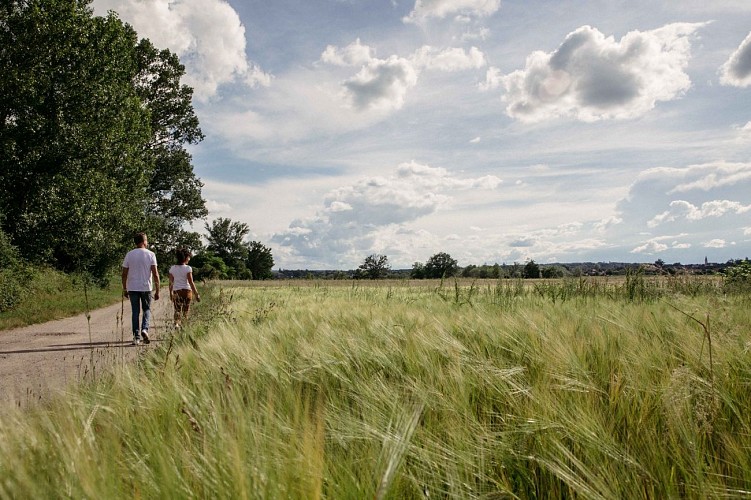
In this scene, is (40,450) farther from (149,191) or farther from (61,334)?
(149,191)

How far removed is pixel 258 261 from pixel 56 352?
88653 millimetres

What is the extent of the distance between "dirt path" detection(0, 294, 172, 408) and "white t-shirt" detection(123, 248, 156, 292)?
0.76m

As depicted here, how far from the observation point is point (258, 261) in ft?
307

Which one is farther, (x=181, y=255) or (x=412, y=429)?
(x=181, y=255)

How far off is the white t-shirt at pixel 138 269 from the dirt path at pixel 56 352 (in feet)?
2.51

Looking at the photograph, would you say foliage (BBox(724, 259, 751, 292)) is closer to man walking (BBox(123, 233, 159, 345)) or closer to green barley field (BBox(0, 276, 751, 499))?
green barley field (BBox(0, 276, 751, 499))

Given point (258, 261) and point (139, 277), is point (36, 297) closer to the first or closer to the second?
point (139, 277)

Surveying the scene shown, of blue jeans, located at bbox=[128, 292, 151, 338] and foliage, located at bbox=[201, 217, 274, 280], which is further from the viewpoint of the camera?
foliage, located at bbox=[201, 217, 274, 280]

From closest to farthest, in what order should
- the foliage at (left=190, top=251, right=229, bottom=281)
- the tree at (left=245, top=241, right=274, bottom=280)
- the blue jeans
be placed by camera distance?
the blue jeans
the foliage at (left=190, top=251, right=229, bottom=281)
the tree at (left=245, top=241, right=274, bottom=280)

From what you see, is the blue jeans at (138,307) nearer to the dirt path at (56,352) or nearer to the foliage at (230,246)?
the dirt path at (56,352)

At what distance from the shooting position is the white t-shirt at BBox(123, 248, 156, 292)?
8.41m

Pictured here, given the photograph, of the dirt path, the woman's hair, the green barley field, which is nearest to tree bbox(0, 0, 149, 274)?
the dirt path

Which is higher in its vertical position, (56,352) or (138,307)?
(138,307)

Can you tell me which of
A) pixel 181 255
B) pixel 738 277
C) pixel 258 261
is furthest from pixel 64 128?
pixel 258 261
